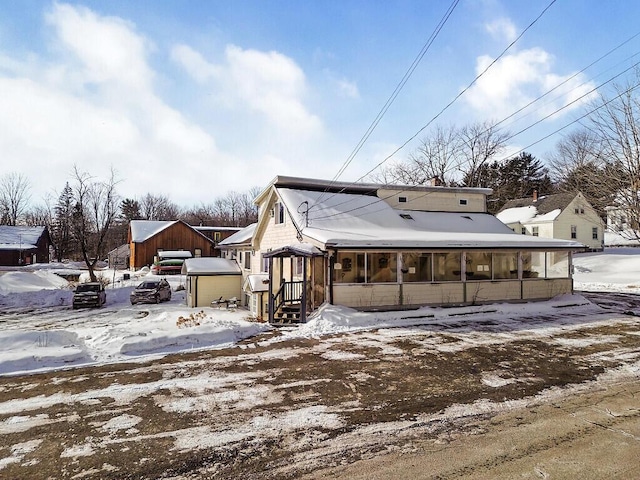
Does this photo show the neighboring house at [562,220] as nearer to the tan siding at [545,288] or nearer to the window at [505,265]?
the tan siding at [545,288]

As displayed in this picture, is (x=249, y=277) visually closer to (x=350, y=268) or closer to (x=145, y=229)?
(x=350, y=268)

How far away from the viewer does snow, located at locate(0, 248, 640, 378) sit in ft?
28.5

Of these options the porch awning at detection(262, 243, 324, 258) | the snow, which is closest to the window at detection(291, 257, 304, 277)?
the porch awning at detection(262, 243, 324, 258)

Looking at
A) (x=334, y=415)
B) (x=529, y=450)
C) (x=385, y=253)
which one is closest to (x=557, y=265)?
(x=385, y=253)

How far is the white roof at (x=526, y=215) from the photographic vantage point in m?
37.7

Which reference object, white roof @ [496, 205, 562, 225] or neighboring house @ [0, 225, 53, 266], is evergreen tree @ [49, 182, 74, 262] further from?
white roof @ [496, 205, 562, 225]

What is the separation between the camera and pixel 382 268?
568 inches

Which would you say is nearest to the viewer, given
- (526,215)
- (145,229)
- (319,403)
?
(319,403)

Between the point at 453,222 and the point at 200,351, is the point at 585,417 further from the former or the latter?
the point at 453,222

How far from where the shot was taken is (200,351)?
9234 mm

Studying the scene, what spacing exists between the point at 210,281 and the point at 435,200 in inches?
506

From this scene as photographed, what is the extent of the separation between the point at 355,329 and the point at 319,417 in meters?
6.53

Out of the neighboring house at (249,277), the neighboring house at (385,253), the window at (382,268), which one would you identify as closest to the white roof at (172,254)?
the neighboring house at (249,277)

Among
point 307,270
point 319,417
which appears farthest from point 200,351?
point 307,270
